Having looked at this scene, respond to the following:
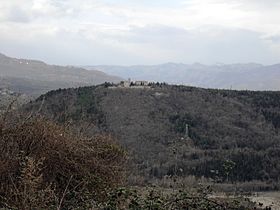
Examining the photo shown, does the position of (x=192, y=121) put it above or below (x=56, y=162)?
below

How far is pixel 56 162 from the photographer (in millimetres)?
7410

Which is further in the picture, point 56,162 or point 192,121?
point 192,121

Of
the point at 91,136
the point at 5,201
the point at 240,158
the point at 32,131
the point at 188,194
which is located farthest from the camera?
the point at 240,158

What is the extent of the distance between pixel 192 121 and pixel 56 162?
36.6 metres

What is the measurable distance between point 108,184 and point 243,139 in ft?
114

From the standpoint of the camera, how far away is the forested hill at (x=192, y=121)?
3575cm

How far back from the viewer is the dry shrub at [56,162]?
6.93 m

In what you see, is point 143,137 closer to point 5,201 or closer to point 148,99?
point 148,99

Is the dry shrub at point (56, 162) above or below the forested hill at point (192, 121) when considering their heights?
above

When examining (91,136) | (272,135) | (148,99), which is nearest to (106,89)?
(148,99)

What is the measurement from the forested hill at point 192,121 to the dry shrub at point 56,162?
79.8ft

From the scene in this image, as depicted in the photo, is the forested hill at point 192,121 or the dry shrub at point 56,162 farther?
the forested hill at point 192,121

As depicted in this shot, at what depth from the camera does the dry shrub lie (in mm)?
6930

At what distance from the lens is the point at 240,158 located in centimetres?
3522
